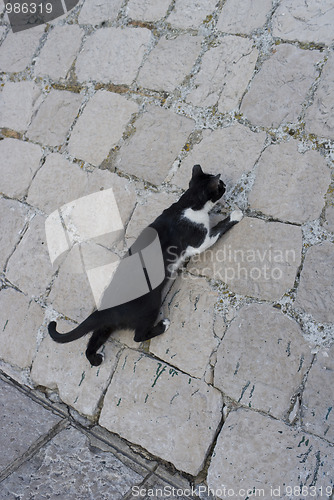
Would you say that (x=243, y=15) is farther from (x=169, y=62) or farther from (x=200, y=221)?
(x=200, y=221)

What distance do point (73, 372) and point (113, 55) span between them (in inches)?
66.9

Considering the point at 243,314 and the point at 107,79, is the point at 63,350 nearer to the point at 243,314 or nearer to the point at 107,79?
the point at 243,314

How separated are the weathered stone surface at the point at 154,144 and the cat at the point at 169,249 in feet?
0.99

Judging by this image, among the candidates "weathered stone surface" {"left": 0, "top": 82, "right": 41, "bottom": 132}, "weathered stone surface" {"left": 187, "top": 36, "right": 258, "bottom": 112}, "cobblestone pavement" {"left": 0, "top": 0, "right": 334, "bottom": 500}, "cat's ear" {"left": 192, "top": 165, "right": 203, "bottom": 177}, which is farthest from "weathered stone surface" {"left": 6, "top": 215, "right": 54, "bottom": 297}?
"weathered stone surface" {"left": 187, "top": 36, "right": 258, "bottom": 112}

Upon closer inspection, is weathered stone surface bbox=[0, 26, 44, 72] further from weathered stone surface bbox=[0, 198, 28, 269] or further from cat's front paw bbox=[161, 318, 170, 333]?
cat's front paw bbox=[161, 318, 170, 333]

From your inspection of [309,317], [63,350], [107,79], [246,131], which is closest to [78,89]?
[107,79]

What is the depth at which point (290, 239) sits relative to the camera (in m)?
1.78

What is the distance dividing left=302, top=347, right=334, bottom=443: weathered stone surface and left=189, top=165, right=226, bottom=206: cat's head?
2.42 ft

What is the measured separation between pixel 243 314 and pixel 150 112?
44.5 inches

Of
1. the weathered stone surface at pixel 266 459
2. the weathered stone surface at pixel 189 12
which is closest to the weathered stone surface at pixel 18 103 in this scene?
the weathered stone surface at pixel 189 12

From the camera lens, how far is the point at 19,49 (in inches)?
109

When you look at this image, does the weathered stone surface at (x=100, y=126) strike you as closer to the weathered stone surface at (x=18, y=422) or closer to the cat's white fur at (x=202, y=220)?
the cat's white fur at (x=202, y=220)

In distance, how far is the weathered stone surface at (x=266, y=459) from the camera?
151 centimetres

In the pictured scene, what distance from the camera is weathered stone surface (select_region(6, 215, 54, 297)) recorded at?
2.21m
